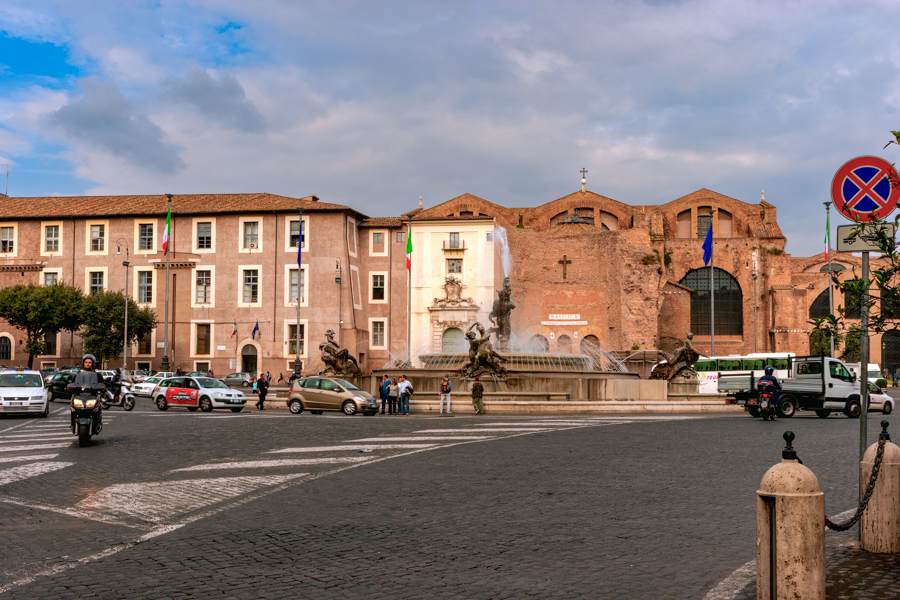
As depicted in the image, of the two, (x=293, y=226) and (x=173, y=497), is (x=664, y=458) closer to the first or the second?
(x=173, y=497)

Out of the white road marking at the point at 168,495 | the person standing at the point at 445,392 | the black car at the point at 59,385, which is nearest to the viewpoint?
the white road marking at the point at 168,495

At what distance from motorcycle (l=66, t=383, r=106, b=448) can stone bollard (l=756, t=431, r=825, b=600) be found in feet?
41.4

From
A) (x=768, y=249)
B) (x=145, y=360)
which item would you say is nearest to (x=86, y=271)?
(x=145, y=360)

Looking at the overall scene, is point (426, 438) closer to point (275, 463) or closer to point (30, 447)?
point (275, 463)

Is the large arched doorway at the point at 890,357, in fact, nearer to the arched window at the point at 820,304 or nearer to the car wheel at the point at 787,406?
the arched window at the point at 820,304

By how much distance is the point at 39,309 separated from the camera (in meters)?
54.9

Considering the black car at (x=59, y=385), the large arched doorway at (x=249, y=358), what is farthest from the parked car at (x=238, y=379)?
the black car at (x=59, y=385)

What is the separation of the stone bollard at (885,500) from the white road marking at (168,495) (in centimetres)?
615

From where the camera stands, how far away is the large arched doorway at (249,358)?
59625 mm

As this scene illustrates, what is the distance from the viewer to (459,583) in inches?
224

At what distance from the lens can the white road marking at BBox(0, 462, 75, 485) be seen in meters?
10.7

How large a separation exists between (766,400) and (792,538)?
19.9 meters

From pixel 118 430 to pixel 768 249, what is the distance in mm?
62553

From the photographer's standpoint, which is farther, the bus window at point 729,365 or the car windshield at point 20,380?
the bus window at point 729,365
